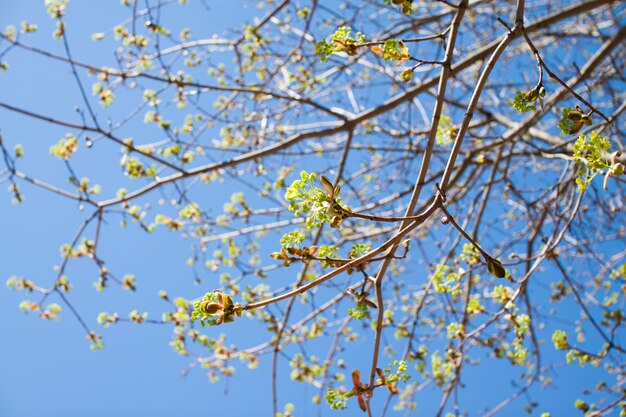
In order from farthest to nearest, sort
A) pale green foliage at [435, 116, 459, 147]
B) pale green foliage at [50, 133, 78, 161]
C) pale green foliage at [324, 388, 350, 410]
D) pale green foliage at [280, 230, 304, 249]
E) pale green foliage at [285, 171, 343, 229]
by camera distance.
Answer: pale green foliage at [50, 133, 78, 161], pale green foliage at [435, 116, 459, 147], pale green foliage at [324, 388, 350, 410], pale green foliage at [280, 230, 304, 249], pale green foliage at [285, 171, 343, 229]

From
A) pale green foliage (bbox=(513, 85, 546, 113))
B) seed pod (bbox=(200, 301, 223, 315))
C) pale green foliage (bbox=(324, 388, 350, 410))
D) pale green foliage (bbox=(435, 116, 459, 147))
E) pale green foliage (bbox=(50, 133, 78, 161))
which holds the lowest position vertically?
pale green foliage (bbox=(324, 388, 350, 410))

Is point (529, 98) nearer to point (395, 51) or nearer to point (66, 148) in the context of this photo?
point (395, 51)

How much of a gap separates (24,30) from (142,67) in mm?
783

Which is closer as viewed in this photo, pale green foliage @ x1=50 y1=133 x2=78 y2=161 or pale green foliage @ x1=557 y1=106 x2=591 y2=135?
pale green foliage @ x1=557 y1=106 x2=591 y2=135

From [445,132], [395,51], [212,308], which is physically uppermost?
[445,132]

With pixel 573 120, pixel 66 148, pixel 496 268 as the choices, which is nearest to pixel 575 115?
pixel 573 120

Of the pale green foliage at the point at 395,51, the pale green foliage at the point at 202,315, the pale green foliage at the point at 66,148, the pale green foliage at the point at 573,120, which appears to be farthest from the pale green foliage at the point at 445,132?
the pale green foliage at the point at 66,148

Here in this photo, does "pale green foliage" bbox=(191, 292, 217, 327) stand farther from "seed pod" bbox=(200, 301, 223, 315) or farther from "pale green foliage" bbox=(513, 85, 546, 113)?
"pale green foliage" bbox=(513, 85, 546, 113)

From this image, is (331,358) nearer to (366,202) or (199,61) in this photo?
(366,202)

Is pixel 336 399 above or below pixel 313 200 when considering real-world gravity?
below

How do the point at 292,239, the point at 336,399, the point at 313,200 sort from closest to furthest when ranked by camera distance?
the point at 313,200
the point at 292,239
the point at 336,399

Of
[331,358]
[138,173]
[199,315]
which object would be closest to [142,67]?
[138,173]

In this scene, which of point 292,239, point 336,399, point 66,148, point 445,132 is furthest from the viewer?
point 66,148

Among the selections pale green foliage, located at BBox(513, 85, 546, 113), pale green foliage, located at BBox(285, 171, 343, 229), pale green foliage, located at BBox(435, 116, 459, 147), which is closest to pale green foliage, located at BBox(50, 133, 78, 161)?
pale green foliage, located at BBox(435, 116, 459, 147)
